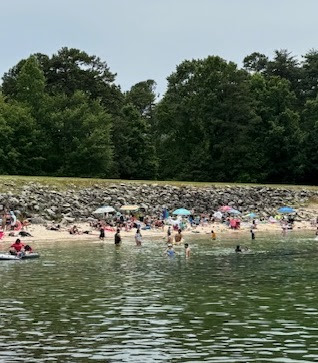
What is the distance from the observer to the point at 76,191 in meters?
64.9

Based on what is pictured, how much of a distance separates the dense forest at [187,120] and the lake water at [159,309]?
46.9m

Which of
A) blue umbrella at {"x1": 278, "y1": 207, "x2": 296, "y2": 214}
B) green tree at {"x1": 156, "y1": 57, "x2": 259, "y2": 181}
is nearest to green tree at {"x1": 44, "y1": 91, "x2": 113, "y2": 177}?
green tree at {"x1": 156, "y1": 57, "x2": 259, "y2": 181}

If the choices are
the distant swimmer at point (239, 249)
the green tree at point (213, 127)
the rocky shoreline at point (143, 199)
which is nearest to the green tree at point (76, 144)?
the rocky shoreline at point (143, 199)

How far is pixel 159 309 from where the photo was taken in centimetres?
2216

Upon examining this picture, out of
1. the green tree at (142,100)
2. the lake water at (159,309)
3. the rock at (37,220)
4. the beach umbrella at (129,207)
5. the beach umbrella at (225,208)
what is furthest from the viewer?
the green tree at (142,100)

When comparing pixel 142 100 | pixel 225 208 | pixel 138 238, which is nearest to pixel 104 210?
pixel 138 238

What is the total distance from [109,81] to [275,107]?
23.9 meters

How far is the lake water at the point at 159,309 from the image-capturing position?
16500mm

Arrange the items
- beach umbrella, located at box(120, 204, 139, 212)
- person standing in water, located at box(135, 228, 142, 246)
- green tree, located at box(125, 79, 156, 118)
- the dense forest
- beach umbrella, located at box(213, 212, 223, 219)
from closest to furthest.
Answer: person standing in water, located at box(135, 228, 142, 246), beach umbrella, located at box(120, 204, 139, 212), beach umbrella, located at box(213, 212, 223, 219), the dense forest, green tree, located at box(125, 79, 156, 118)

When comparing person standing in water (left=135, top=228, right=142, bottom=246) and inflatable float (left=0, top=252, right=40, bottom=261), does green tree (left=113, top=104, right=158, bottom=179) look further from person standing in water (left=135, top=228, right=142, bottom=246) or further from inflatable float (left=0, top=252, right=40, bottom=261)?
inflatable float (left=0, top=252, right=40, bottom=261)

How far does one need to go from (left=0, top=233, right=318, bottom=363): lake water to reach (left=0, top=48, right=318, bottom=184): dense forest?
4691cm

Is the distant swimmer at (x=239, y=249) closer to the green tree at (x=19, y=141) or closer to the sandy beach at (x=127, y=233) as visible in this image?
the sandy beach at (x=127, y=233)

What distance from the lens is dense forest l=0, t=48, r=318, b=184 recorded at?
8306 cm

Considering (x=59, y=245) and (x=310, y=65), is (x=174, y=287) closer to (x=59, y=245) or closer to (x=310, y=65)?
(x=59, y=245)
